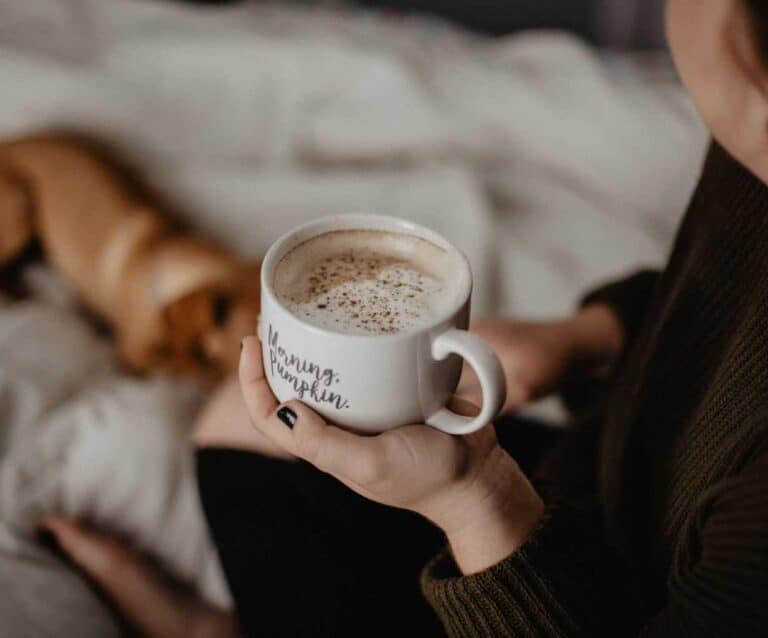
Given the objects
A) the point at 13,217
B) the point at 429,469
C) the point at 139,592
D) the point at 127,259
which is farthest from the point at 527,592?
the point at 13,217

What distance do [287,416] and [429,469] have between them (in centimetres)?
10

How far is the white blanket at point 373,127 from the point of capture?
1294 mm

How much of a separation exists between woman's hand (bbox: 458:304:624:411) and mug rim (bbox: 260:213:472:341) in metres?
0.24

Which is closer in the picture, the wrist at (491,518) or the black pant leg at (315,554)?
the wrist at (491,518)

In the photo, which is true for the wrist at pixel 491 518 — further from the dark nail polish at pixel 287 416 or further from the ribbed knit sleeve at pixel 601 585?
the dark nail polish at pixel 287 416

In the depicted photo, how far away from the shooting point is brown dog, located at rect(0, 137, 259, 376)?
112 cm

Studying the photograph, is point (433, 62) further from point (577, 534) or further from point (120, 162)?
point (577, 534)

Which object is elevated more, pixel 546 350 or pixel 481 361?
Answer: pixel 481 361

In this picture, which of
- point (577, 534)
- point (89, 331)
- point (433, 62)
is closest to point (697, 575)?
point (577, 534)

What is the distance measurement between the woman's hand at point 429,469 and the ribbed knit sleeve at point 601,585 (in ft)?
0.06

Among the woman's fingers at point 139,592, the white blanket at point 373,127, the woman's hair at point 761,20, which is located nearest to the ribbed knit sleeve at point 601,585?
the woman's hair at point 761,20

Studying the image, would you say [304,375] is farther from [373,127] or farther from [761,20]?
[373,127]

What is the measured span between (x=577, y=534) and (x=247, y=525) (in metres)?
0.33

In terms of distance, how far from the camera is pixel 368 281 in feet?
1.83
